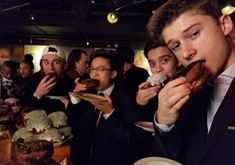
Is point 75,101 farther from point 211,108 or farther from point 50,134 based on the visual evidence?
point 211,108

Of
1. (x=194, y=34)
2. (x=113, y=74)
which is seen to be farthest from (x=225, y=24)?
(x=113, y=74)

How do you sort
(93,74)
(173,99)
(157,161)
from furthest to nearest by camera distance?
1. (93,74)
2. (173,99)
3. (157,161)

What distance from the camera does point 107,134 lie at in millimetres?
2375

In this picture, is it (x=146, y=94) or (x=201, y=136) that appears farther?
(x=146, y=94)

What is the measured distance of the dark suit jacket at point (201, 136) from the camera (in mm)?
1211

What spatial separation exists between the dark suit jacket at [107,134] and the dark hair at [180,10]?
2.95 feet

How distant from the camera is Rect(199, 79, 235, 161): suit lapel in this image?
1224mm

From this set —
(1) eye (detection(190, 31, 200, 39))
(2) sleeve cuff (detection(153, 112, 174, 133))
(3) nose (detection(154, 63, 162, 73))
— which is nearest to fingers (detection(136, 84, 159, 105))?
(3) nose (detection(154, 63, 162, 73))

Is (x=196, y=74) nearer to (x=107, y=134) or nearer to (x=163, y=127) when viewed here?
(x=163, y=127)

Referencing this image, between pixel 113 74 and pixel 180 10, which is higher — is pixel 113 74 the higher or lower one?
the lower one

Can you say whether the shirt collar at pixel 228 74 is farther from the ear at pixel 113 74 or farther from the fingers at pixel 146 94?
the ear at pixel 113 74

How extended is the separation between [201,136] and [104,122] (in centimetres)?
108

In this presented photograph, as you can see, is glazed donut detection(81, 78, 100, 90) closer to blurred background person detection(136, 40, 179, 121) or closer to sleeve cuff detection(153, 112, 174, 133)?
blurred background person detection(136, 40, 179, 121)

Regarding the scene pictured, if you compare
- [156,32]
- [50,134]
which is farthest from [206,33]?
[50,134]
